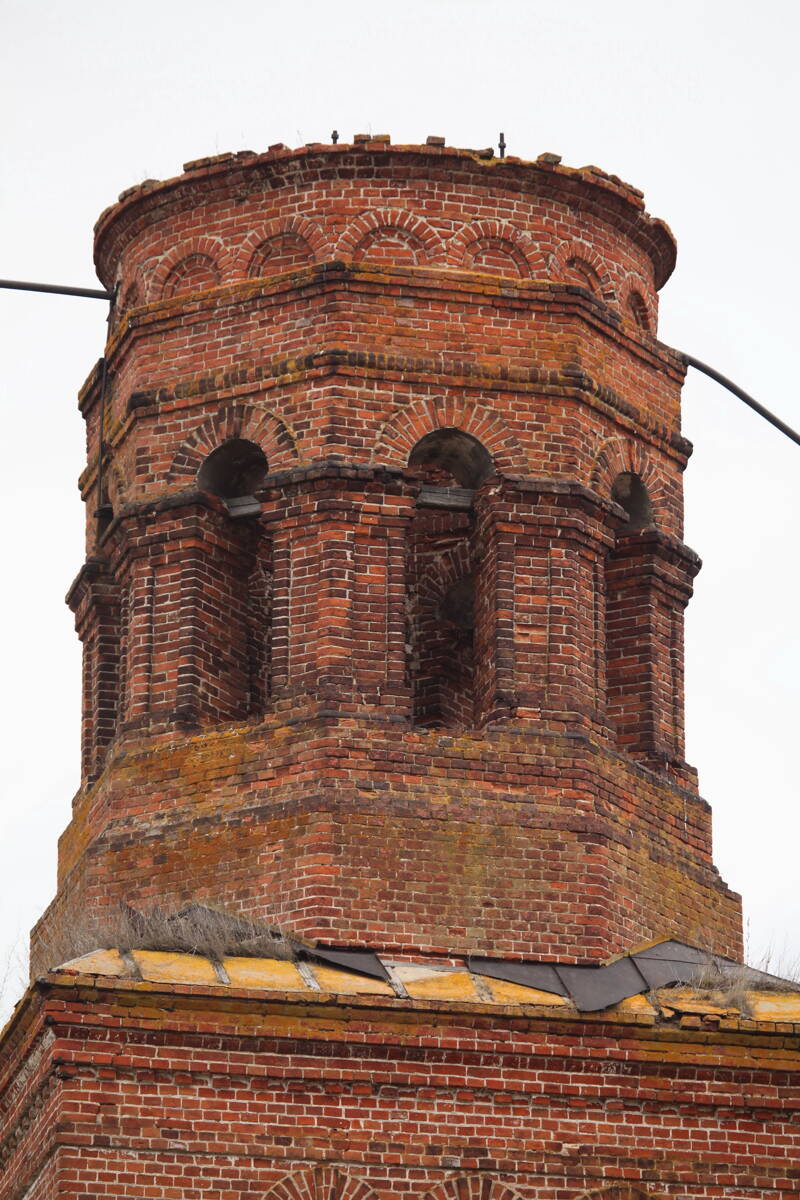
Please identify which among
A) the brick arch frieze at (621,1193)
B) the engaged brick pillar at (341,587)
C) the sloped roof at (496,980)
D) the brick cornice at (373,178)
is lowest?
the brick arch frieze at (621,1193)

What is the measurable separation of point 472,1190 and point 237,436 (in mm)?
6869

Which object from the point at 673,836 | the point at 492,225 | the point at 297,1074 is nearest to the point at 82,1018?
the point at 297,1074

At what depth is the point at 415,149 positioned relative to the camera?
32938 mm

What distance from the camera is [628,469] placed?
109 feet

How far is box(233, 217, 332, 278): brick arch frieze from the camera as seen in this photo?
3291 centimetres

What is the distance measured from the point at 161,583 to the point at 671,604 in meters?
4.18

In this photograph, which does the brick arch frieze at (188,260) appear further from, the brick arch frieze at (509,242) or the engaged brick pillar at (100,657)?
the engaged brick pillar at (100,657)

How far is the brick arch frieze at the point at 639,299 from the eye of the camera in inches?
1330

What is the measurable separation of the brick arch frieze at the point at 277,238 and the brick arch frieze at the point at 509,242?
116 centimetres

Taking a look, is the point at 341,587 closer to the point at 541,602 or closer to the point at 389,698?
the point at 389,698

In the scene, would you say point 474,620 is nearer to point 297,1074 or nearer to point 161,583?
point 161,583

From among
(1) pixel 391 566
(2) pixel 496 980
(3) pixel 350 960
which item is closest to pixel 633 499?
(1) pixel 391 566

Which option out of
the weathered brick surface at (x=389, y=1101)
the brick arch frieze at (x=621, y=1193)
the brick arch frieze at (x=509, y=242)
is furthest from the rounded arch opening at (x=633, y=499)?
the brick arch frieze at (x=621, y=1193)

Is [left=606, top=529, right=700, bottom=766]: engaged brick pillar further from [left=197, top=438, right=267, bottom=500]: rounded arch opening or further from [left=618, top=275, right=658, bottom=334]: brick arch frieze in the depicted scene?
[left=197, top=438, right=267, bottom=500]: rounded arch opening
